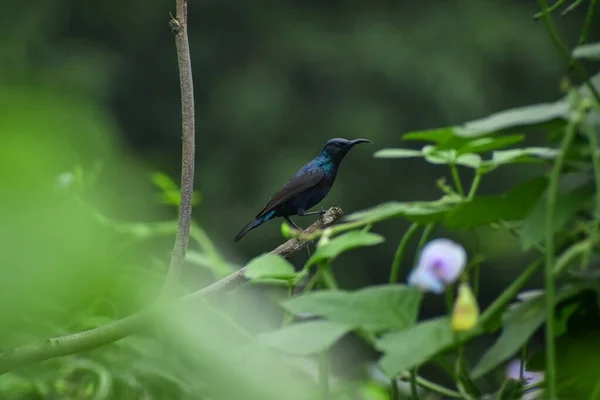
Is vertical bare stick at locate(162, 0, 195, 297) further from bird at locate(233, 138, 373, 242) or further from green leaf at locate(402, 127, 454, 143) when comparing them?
bird at locate(233, 138, 373, 242)

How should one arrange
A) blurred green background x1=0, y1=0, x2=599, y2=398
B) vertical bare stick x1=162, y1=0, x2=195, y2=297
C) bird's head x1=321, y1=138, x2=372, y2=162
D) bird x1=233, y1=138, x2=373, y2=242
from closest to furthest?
vertical bare stick x1=162, y1=0, x2=195, y2=297 → bird's head x1=321, y1=138, x2=372, y2=162 → bird x1=233, y1=138, x2=373, y2=242 → blurred green background x1=0, y1=0, x2=599, y2=398

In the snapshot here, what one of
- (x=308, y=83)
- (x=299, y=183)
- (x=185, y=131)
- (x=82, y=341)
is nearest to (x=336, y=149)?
(x=299, y=183)

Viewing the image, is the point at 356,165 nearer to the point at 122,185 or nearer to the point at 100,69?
the point at 100,69

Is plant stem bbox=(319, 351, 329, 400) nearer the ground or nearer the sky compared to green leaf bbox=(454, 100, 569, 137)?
nearer the ground

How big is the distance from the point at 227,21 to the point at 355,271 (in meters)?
4.87

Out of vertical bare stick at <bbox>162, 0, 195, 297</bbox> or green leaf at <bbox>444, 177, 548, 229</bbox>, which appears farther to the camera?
vertical bare stick at <bbox>162, 0, 195, 297</bbox>

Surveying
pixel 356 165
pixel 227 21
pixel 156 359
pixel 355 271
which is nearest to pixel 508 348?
pixel 156 359

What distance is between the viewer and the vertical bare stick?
0.75 m

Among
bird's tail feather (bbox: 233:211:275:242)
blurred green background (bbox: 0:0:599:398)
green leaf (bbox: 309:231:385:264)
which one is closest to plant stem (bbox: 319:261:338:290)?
green leaf (bbox: 309:231:385:264)

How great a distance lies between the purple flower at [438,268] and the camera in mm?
455

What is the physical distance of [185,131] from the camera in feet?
2.68

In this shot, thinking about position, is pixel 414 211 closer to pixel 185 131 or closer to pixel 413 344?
pixel 413 344

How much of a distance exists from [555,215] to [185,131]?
16.8 inches

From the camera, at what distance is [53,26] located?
45.3ft
